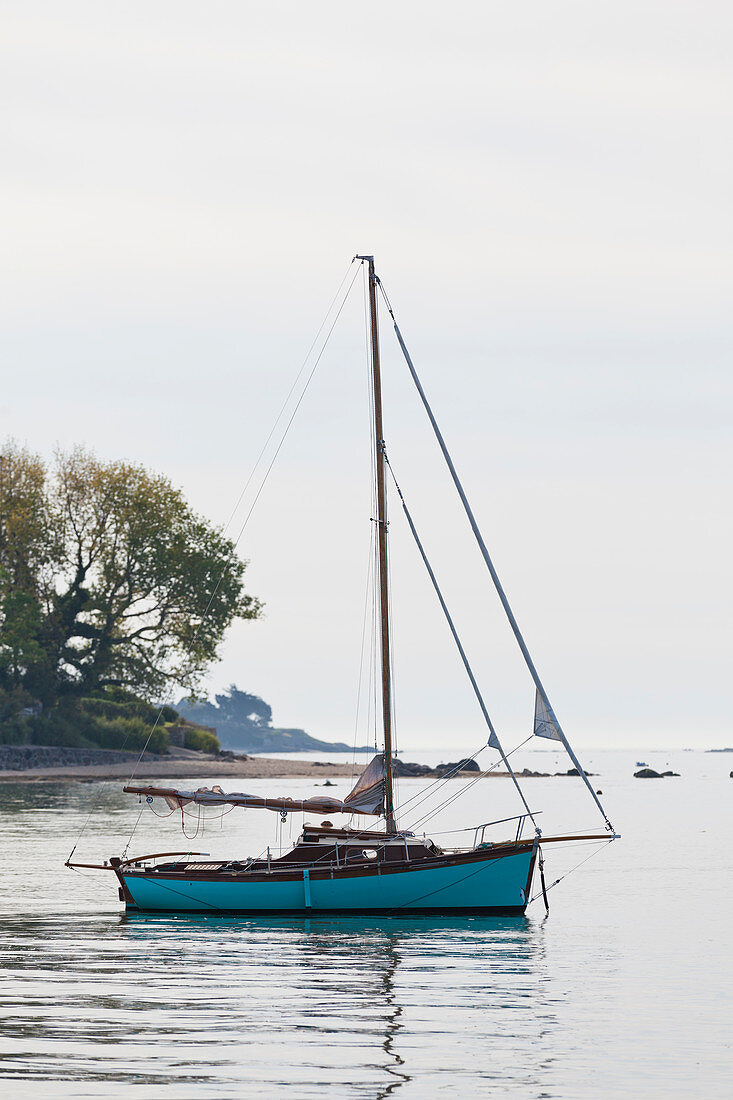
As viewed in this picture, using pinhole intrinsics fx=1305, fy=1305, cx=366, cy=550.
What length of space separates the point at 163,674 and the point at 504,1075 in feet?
280

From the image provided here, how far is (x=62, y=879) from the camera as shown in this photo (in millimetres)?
38625

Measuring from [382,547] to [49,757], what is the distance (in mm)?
64819

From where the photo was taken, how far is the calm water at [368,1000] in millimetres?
15539

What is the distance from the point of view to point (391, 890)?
96.9 ft

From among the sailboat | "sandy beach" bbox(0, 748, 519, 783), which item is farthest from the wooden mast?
"sandy beach" bbox(0, 748, 519, 783)

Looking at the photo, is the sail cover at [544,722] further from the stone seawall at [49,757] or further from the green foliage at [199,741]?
the green foliage at [199,741]

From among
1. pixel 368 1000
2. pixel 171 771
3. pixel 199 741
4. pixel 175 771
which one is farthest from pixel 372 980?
pixel 199 741

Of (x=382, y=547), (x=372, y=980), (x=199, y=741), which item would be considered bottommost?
(x=372, y=980)

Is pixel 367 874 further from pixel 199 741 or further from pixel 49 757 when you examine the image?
pixel 199 741

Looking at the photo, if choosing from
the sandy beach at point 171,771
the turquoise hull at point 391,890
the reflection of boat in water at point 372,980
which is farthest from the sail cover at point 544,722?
the sandy beach at point 171,771

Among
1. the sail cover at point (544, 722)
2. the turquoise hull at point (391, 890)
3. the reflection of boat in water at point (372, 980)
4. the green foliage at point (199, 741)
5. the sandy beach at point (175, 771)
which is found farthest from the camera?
the green foliage at point (199, 741)

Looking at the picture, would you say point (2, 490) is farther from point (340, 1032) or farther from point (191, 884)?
point (340, 1032)

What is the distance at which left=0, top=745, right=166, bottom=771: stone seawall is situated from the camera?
296 ft

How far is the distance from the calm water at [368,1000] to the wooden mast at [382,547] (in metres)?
3.35
